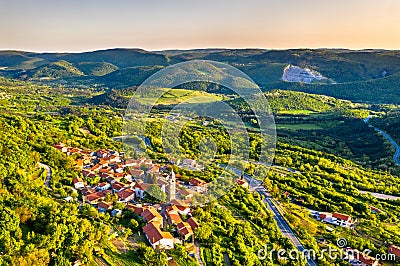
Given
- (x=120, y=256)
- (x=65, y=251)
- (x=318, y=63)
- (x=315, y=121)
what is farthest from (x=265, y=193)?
(x=318, y=63)

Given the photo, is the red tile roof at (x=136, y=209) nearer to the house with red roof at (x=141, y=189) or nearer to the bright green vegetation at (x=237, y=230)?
the house with red roof at (x=141, y=189)

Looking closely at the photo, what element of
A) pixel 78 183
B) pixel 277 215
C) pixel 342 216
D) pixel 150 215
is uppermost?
pixel 78 183

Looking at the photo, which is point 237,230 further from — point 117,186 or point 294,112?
point 294,112

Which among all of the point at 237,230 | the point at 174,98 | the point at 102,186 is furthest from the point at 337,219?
the point at 174,98

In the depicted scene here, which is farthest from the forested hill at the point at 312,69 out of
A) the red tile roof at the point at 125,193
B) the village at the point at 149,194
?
the red tile roof at the point at 125,193

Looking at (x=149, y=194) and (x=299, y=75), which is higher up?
(x=299, y=75)

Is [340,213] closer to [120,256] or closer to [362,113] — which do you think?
[120,256]
